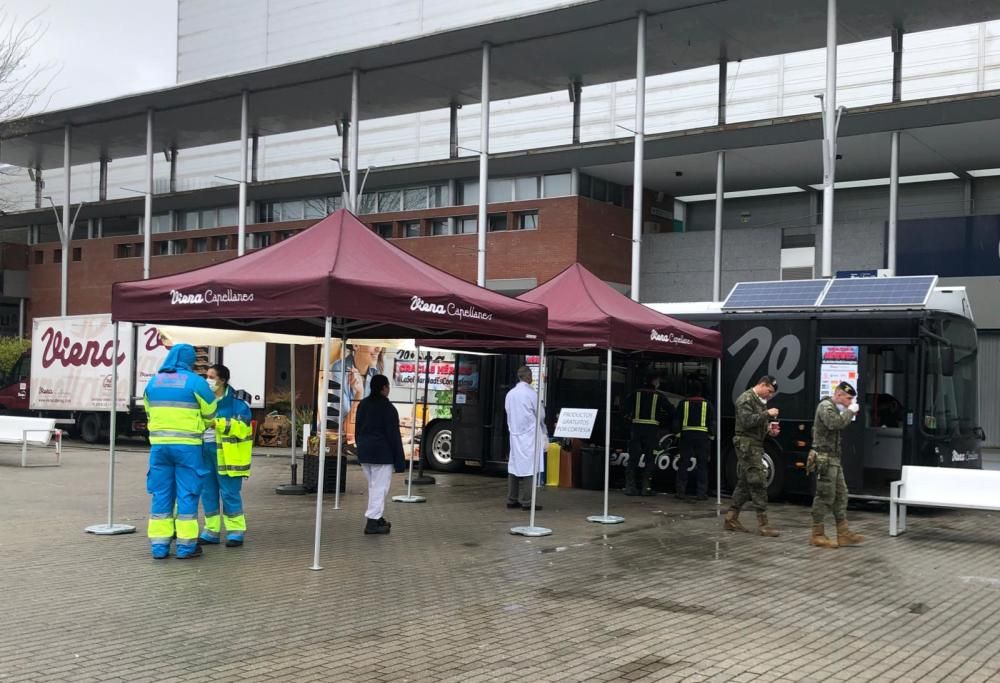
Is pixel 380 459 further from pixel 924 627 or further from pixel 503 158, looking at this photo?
pixel 503 158

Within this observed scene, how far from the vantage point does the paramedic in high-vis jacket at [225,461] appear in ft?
32.2

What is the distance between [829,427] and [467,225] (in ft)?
76.7

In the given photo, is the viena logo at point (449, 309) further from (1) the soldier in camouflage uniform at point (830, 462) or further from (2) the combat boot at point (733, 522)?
(2) the combat boot at point (733, 522)

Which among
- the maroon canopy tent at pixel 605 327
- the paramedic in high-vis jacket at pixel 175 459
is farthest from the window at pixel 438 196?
the paramedic in high-vis jacket at pixel 175 459

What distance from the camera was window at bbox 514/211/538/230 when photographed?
103 ft

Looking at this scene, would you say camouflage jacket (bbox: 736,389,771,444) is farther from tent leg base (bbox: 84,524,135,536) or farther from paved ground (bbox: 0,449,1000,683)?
tent leg base (bbox: 84,524,135,536)

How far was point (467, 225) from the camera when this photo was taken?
3309cm

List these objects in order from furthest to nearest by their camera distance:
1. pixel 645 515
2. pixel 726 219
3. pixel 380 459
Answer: pixel 726 219 → pixel 645 515 → pixel 380 459

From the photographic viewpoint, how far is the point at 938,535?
12.2 metres

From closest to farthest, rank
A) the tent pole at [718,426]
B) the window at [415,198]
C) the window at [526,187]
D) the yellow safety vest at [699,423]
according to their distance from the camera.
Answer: the tent pole at [718,426]
the yellow safety vest at [699,423]
the window at [526,187]
the window at [415,198]

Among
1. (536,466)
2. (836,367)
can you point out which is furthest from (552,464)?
(836,367)

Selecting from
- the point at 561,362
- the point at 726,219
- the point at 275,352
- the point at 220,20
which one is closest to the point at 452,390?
the point at 561,362

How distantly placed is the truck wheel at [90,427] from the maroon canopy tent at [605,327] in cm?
1492

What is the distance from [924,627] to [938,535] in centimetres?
534
